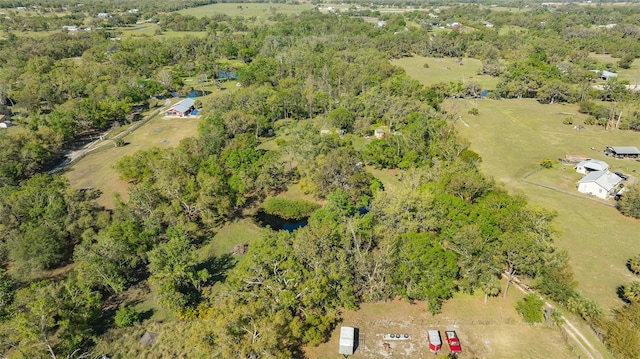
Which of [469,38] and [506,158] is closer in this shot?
[506,158]

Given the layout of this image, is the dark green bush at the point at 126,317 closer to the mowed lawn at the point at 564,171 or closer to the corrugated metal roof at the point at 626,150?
the mowed lawn at the point at 564,171

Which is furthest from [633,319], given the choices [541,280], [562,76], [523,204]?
[562,76]

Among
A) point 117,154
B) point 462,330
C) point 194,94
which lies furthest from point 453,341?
point 194,94

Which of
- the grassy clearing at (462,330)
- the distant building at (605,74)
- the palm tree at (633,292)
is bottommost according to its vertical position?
the grassy clearing at (462,330)

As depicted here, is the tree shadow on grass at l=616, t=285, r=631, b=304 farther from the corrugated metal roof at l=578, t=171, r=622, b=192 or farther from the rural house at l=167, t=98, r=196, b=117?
the rural house at l=167, t=98, r=196, b=117

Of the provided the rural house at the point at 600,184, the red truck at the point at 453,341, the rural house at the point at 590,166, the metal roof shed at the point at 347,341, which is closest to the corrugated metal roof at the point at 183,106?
the metal roof shed at the point at 347,341

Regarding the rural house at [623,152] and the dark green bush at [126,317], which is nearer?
the dark green bush at [126,317]

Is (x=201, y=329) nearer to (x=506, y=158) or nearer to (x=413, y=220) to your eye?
(x=413, y=220)
